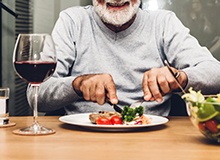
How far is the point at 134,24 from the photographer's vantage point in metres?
2.22

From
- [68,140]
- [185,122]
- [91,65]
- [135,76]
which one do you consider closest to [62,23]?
[91,65]

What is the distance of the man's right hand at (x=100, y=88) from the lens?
4.87ft

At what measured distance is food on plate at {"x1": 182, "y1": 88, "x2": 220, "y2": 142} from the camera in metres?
1.14

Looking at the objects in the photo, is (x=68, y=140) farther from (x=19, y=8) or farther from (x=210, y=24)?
(x=19, y=8)

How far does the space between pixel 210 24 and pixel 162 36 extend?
2.82 ft

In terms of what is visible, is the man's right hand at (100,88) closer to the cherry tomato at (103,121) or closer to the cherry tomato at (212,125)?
the cherry tomato at (103,121)


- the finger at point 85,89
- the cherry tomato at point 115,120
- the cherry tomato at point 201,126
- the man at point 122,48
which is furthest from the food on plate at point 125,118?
the man at point 122,48

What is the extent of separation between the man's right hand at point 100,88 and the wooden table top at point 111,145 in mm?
122

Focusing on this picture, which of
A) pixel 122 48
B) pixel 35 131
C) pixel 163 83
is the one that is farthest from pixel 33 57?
pixel 122 48

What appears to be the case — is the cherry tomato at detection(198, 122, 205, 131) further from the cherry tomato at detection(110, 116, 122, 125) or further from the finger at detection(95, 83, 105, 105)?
the finger at detection(95, 83, 105, 105)

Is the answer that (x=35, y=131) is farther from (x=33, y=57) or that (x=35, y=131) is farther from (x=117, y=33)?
(x=117, y=33)

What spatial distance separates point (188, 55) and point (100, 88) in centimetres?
74

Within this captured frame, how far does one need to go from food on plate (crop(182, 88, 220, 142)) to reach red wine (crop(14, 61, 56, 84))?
391 millimetres

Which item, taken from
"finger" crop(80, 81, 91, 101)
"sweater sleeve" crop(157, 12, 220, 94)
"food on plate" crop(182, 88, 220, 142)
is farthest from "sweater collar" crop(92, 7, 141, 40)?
"food on plate" crop(182, 88, 220, 142)
